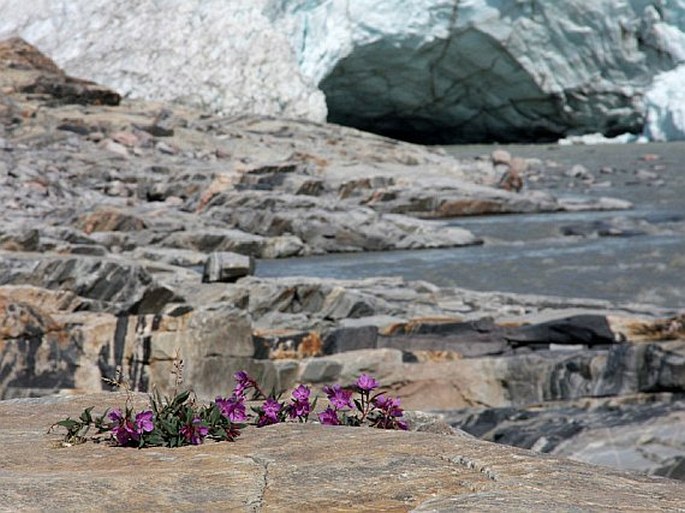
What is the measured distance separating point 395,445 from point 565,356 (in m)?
4.69

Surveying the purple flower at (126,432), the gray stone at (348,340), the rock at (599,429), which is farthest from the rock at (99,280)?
the purple flower at (126,432)

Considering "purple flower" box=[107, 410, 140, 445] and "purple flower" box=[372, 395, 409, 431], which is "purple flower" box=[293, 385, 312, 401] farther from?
"purple flower" box=[107, 410, 140, 445]

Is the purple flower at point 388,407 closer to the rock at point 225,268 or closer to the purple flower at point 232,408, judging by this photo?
the purple flower at point 232,408

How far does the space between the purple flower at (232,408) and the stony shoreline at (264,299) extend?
71 cm

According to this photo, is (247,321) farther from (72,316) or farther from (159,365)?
(72,316)

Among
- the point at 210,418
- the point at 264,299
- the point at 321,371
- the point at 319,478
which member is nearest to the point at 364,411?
the point at 210,418

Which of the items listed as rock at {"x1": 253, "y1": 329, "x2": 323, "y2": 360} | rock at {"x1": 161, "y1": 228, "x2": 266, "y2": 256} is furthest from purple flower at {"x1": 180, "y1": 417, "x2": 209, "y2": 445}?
rock at {"x1": 161, "y1": 228, "x2": 266, "y2": 256}

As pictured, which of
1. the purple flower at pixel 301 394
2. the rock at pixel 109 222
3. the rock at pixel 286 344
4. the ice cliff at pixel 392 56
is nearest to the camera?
the purple flower at pixel 301 394

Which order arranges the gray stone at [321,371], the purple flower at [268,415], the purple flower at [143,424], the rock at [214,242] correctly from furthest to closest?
the rock at [214,242] → the gray stone at [321,371] → the purple flower at [268,415] → the purple flower at [143,424]

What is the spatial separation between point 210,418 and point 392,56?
134ft

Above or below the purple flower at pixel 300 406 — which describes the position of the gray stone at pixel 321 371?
below

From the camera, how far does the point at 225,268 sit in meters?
11.3

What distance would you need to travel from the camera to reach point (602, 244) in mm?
16422

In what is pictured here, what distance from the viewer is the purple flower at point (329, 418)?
9.22 feet
